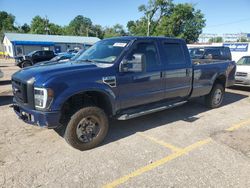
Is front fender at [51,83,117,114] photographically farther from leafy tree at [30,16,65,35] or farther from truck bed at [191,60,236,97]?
leafy tree at [30,16,65,35]

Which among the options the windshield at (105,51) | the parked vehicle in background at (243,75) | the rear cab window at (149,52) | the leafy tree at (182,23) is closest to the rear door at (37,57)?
the parked vehicle in background at (243,75)

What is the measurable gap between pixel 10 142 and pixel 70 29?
96.0 m

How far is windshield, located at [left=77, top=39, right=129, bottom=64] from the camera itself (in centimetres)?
460

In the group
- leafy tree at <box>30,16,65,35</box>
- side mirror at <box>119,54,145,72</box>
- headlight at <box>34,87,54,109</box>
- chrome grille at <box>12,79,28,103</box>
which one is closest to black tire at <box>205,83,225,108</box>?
side mirror at <box>119,54,145,72</box>

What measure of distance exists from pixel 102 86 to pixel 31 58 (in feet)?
60.0

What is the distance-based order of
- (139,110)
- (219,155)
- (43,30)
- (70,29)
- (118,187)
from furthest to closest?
1. (70,29)
2. (43,30)
3. (139,110)
4. (219,155)
5. (118,187)

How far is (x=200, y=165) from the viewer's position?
12.0 ft

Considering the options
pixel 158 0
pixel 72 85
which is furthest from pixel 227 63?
pixel 158 0

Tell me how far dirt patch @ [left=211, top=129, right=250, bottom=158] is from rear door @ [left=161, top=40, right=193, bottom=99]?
4.43 feet

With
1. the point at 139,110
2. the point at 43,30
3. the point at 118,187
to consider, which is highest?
the point at 43,30

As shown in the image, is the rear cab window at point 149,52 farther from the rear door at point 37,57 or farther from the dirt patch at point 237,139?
the rear door at point 37,57

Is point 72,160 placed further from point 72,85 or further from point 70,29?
point 70,29

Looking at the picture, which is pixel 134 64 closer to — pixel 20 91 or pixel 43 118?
pixel 43 118

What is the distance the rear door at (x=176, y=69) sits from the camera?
527 cm
